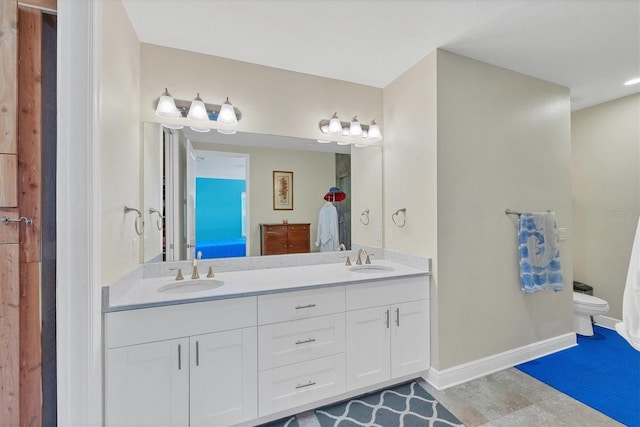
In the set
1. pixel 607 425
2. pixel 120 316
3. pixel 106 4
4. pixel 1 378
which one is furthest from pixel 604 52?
pixel 1 378

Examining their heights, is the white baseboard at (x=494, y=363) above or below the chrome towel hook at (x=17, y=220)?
below

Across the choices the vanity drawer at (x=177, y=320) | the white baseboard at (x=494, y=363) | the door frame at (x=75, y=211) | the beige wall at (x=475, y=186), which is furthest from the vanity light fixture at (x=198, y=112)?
the white baseboard at (x=494, y=363)

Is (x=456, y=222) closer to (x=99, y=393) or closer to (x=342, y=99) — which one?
(x=342, y=99)

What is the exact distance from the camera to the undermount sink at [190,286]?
1.73 meters

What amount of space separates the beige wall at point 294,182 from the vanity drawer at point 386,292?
A: 0.63m

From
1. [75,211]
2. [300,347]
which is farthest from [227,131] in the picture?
[300,347]

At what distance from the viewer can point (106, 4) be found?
1.34 metres

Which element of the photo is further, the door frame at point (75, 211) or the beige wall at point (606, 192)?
the beige wall at point (606, 192)

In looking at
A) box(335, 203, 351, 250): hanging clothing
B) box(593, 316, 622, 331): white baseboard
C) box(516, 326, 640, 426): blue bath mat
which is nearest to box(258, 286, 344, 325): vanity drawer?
box(335, 203, 351, 250): hanging clothing

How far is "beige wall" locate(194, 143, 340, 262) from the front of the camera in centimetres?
222

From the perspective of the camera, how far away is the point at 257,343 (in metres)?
1.56

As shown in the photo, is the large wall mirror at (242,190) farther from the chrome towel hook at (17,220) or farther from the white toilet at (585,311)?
the white toilet at (585,311)

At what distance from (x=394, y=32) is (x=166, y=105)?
160 cm

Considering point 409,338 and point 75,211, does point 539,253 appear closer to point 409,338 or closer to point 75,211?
point 409,338
